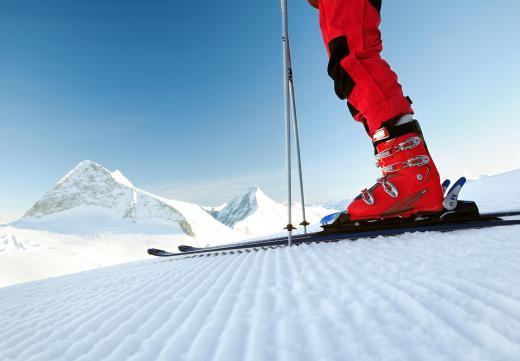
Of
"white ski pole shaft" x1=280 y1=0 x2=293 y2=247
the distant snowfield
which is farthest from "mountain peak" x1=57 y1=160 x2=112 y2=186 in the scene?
"white ski pole shaft" x1=280 y1=0 x2=293 y2=247

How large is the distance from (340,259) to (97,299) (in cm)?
66

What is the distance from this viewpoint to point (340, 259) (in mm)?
739

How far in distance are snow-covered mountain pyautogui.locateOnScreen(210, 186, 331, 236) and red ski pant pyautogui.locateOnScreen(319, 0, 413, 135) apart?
6491cm

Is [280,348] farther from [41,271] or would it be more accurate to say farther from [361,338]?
[41,271]

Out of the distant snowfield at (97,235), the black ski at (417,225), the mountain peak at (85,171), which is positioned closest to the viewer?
the black ski at (417,225)

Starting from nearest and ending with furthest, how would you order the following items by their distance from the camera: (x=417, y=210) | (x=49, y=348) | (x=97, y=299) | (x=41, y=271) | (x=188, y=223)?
(x=49, y=348)
(x=97, y=299)
(x=417, y=210)
(x=41, y=271)
(x=188, y=223)

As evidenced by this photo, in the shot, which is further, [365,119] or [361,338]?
[365,119]

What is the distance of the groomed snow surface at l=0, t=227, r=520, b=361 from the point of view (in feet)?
1.01

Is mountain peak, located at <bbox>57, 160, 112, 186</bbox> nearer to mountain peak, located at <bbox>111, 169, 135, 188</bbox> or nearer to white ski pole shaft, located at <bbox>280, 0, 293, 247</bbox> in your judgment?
mountain peak, located at <bbox>111, 169, 135, 188</bbox>

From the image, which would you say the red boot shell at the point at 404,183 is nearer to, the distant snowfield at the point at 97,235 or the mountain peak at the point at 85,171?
the distant snowfield at the point at 97,235

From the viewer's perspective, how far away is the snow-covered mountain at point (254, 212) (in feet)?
229

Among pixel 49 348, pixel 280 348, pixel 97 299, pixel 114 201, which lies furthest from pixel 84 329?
pixel 114 201

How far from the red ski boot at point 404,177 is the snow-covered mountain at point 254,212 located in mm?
64842

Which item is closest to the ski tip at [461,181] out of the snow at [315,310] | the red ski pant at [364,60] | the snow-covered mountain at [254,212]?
the snow at [315,310]
